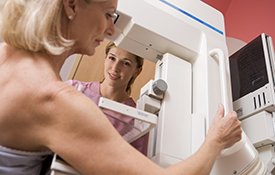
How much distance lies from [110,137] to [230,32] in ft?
6.74

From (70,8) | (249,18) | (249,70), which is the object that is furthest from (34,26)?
(249,18)

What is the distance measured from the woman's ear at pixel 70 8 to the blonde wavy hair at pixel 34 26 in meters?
0.02

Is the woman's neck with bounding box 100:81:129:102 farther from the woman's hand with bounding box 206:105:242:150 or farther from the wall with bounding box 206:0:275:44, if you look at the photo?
the wall with bounding box 206:0:275:44

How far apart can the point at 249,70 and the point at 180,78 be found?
41 cm

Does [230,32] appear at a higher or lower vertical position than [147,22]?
higher

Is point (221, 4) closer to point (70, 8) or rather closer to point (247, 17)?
point (247, 17)

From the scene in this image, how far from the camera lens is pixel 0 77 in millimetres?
855

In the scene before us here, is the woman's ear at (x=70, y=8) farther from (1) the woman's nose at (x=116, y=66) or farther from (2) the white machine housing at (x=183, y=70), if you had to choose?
(1) the woman's nose at (x=116, y=66)

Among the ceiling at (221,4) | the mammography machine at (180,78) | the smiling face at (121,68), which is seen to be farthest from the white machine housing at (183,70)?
the ceiling at (221,4)

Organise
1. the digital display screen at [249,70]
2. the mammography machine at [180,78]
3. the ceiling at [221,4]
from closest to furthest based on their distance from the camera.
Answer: the mammography machine at [180,78] → the digital display screen at [249,70] → the ceiling at [221,4]

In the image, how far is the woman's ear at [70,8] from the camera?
941mm

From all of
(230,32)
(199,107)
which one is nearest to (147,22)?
(199,107)

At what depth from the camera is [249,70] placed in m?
1.47

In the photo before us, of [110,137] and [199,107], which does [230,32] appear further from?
[110,137]
